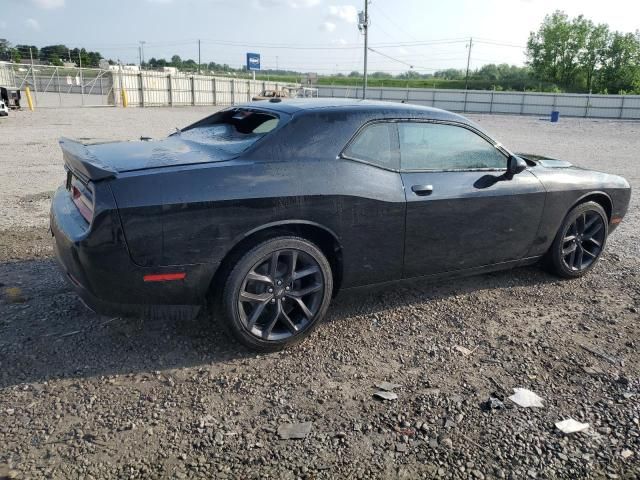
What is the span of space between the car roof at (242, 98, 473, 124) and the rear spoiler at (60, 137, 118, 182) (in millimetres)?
1288

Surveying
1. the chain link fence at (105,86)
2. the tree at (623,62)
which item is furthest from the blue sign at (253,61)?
the tree at (623,62)

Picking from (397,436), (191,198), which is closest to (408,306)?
(397,436)

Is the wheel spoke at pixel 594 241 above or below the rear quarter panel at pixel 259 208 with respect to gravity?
below

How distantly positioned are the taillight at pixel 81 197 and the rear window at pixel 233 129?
2.86 ft

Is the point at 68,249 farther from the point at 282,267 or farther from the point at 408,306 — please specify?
the point at 408,306

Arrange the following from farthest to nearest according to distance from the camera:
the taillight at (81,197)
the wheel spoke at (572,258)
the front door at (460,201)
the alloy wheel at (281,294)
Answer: the wheel spoke at (572,258), the front door at (460,201), the alloy wheel at (281,294), the taillight at (81,197)

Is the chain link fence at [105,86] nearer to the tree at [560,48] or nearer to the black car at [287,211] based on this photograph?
the black car at [287,211]

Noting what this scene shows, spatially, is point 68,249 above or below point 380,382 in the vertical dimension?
above

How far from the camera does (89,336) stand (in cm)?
341

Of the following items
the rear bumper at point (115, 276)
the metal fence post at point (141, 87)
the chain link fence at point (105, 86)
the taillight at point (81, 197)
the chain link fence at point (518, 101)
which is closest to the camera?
the rear bumper at point (115, 276)

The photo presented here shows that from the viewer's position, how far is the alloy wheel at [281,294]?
3.18 metres

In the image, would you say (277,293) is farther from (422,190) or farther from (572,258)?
(572,258)

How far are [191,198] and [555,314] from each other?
3009mm

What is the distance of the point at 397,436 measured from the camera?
2.58 m
